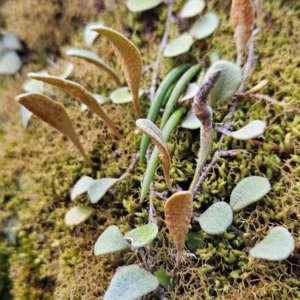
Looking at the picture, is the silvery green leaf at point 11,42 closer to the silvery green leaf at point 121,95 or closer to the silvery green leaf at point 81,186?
the silvery green leaf at point 121,95

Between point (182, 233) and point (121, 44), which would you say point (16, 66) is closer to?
point (121, 44)

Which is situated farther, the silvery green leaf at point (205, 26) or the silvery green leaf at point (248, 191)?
the silvery green leaf at point (205, 26)

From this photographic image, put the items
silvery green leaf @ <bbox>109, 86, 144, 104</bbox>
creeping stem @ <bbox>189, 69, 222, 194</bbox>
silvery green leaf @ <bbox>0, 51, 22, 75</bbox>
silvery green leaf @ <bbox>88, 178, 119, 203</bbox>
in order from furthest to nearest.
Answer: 1. silvery green leaf @ <bbox>0, 51, 22, 75</bbox>
2. silvery green leaf @ <bbox>109, 86, 144, 104</bbox>
3. silvery green leaf @ <bbox>88, 178, 119, 203</bbox>
4. creeping stem @ <bbox>189, 69, 222, 194</bbox>

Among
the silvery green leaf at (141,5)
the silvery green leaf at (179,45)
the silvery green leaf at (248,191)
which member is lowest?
the silvery green leaf at (248,191)

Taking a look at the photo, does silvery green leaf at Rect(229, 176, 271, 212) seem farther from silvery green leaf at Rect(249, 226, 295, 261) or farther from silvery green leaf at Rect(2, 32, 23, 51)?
silvery green leaf at Rect(2, 32, 23, 51)

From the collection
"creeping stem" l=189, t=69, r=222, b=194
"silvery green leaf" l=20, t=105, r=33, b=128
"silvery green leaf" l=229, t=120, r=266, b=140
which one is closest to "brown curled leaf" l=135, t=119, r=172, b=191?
"creeping stem" l=189, t=69, r=222, b=194

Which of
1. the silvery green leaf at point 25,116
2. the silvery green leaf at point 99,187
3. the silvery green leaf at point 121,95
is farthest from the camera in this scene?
the silvery green leaf at point 25,116

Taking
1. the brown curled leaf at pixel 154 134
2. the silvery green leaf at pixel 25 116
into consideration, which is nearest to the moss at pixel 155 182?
the silvery green leaf at pixel 25 116
